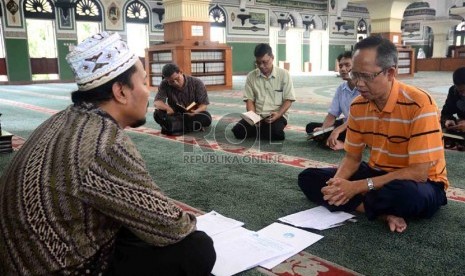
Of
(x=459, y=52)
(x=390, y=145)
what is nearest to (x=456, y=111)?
(x=390, y=145)

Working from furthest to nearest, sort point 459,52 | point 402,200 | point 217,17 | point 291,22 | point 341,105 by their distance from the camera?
1. point 291,22
2. point 459,52
3. point 217,17
4. point 341,105
5. point 402,200

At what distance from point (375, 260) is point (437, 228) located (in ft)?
1.51

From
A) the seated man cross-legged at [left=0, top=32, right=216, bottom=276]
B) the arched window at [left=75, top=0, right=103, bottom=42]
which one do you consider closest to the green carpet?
the seated man cross-legged at [left=0, top=32, right=216, bottom=276]

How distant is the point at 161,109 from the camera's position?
4137 millimetres

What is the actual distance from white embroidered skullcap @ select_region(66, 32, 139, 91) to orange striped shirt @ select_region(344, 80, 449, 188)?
1.12m

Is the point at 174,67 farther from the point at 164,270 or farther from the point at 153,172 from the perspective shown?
the point at 164,270

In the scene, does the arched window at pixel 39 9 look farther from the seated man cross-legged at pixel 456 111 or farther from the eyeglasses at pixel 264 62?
the seated man cross-legged at pixel 456 111

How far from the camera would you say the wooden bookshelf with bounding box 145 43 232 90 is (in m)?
8.32

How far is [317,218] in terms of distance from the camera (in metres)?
1.89

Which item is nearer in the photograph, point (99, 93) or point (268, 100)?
point (99, 93)

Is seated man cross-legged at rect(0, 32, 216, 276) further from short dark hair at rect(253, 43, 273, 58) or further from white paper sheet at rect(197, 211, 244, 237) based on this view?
short dark hair at rect(253, 43, 273, 58)

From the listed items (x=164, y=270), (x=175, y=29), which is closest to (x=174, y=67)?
(x=164, y=270)

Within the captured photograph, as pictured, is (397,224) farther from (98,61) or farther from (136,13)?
(136,13)

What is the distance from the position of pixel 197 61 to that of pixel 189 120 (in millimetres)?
4670
